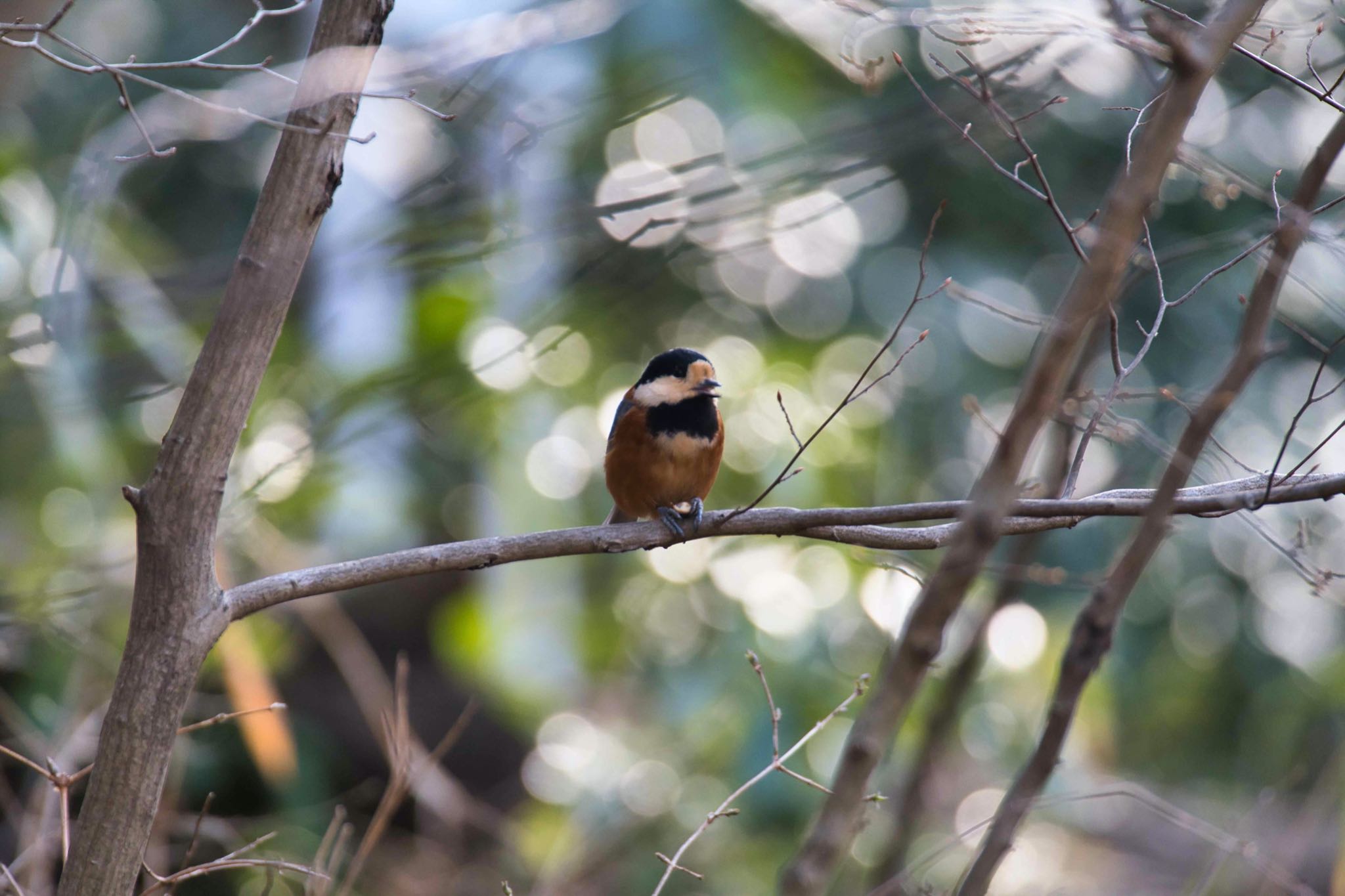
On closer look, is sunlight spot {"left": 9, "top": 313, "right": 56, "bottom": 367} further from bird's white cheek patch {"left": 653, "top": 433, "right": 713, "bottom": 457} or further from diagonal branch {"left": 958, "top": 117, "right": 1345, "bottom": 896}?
diagonal branch {"left": 958, "top": 117, "right": 1345, "bottom": 896}

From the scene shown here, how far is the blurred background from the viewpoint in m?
3.73

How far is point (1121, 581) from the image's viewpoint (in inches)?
40.6

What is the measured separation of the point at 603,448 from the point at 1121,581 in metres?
4.49

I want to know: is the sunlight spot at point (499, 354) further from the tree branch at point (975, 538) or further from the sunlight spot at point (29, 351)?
the tree branch at point (975, 538)

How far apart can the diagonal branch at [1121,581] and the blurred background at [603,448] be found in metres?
1.80

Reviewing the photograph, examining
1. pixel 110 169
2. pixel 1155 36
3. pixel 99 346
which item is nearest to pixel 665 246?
pixel 110 169

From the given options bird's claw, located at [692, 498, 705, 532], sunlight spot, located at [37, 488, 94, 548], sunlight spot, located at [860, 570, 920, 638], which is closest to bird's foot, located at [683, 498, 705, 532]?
bird's claw, located at [692, 498, 705, 532]

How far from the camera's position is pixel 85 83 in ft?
20.7

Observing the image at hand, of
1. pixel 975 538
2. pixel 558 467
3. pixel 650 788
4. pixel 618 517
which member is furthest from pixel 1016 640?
pixel 975 538

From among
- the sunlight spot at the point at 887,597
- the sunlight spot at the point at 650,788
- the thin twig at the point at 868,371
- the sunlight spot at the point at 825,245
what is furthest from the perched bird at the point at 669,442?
the sunlight spot at the point at 825,245

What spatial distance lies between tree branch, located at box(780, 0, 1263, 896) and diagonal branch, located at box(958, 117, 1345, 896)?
0.18 meters

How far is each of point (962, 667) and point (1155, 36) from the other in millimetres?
2450

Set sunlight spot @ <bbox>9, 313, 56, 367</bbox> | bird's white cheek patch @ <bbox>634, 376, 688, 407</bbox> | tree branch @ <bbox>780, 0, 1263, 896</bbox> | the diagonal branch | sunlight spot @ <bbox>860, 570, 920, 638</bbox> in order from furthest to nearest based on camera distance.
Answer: sunlight spot @ <bbox>860, 570, 920, 638</bbox> → sunlight spot @ <bbox>9, 313, 56, 367</bbox> → bird's white cheek patch @ <bbox>634, 376, 688, 407</bbox> → the diagonal branch → tree branch @ <bbox>780, 0, 1263, 896</bbox>

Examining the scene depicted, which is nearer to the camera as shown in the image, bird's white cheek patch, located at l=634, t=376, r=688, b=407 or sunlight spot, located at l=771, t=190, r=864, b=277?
bird's white cheek patch, located at l=634, t=376, r=688, b=407
